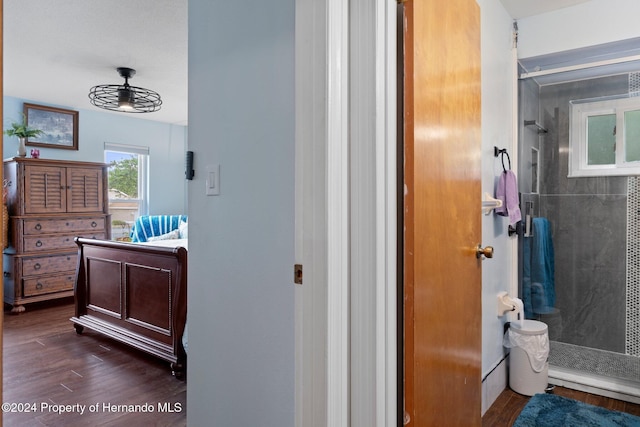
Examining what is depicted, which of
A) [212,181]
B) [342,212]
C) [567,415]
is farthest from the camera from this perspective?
[567,415]

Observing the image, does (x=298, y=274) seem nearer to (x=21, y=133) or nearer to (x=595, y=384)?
(x=595, y=384)

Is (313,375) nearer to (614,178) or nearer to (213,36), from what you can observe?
(213,36)

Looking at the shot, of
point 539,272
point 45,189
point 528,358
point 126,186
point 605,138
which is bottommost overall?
point 528,358

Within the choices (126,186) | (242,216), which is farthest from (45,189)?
(242,216)

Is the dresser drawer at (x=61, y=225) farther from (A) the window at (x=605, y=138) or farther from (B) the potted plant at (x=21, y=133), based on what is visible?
(A) the window at (x=605, y=138)

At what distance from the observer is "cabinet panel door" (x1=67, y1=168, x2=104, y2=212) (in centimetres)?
456

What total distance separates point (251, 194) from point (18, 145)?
450 centimetres

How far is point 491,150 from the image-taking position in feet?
7.47

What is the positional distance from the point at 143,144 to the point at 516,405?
18.0ft

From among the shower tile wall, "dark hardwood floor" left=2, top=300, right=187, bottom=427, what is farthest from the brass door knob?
"dark hardwood floor" left=2, top=300, right=187, bottom=427

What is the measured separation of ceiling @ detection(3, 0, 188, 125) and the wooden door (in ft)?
6.34

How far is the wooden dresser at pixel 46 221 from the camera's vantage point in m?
4.15

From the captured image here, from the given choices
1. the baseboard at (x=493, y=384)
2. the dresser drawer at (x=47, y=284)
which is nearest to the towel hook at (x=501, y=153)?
the baseboard at (x=493, y=384)

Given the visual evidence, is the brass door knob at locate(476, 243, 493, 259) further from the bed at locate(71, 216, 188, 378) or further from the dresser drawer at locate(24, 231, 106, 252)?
the dresser drawer at locate(24, 231, 106, 252)
